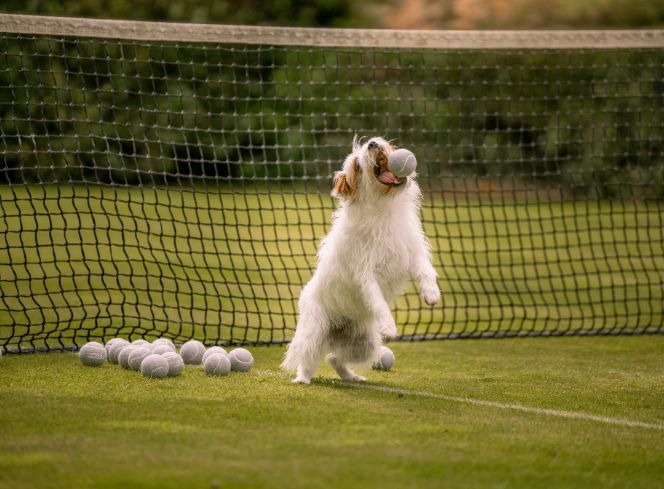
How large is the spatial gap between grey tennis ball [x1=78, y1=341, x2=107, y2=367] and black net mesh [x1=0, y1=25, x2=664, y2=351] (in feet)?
2.68

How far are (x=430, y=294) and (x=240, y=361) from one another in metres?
1.35

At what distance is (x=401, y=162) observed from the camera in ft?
18.4

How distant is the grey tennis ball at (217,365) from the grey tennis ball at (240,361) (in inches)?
4.2

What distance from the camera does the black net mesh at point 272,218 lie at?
27.6 feet

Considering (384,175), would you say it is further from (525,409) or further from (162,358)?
(162,358)

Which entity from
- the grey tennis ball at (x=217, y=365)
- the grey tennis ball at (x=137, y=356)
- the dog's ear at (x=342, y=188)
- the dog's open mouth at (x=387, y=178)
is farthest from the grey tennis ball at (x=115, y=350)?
the dog's open mouth at (x=387, y=178)

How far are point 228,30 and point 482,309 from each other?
3.57 meters

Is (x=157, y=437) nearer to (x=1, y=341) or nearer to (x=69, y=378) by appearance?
(x=69, y=378)

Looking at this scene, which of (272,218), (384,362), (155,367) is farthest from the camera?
(272,218)

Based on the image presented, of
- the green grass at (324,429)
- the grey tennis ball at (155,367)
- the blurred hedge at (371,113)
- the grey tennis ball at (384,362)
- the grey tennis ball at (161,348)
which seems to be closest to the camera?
the green grass at (324,429)

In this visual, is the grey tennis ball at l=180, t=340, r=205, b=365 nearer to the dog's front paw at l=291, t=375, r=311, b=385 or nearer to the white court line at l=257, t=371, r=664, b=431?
the dog's front paw at l=291, t=375, r=311, b=385

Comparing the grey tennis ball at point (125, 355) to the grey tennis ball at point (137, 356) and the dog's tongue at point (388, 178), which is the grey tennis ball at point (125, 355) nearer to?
the grey tennis ball at point (137, 356)

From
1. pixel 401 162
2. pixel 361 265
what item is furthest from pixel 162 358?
pixel 401 162

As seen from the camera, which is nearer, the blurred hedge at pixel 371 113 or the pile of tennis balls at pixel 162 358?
the pile of tennis balls at pixel 162 358
